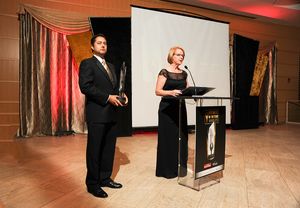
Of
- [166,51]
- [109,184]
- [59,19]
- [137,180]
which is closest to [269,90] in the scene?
[166,51]

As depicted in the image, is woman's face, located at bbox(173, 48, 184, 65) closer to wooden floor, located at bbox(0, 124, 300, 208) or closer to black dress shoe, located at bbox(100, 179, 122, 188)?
wooden floor, located at bbox(0, 124, 300, 208)

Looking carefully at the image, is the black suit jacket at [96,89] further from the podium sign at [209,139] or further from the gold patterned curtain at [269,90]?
the gold patterned curtain at [269,90]

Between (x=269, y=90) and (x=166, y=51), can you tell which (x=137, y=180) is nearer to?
(x=166, y=51)

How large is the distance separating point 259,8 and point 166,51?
3098 mm

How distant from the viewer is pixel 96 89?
222cm

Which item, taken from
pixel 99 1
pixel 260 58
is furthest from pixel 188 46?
pixel 260 58

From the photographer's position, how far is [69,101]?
568 centimetres

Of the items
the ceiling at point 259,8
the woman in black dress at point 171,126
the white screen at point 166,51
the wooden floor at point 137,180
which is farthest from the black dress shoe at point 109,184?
the ceiling at point 259,8

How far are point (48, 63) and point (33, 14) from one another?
982 mm

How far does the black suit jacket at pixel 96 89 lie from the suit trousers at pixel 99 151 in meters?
0.08

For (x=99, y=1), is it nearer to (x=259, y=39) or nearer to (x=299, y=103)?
(x=259, y=39)

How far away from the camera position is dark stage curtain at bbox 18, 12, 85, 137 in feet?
17.3

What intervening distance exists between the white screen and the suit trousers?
3.18 meters

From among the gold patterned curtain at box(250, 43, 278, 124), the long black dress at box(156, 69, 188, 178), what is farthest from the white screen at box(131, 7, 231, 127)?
the long black dress at box(156, 69, 188, 178)
